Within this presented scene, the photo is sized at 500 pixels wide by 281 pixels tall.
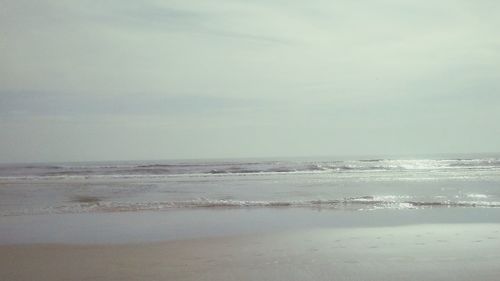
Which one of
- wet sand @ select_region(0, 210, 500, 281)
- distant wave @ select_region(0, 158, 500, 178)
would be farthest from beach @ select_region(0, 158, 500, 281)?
distant wave @ select_region(0, 158, 500, 178)

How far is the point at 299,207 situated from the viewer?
15.0 m

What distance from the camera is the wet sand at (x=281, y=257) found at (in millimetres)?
6551

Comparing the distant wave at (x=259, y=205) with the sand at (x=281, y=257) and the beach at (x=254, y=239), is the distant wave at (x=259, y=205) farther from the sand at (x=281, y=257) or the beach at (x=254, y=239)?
the sand at (x=281, y=257)

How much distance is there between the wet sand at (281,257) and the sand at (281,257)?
0.05 ft

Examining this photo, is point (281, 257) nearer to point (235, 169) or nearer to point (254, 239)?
point (254, 239)

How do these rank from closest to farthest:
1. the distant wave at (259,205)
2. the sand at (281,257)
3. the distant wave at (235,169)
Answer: the sand at (281,257) → the distant wave at (259,205) → the distant wave at (235,169)

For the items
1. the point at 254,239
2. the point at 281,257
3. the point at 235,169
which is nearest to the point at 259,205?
the point at 254,239

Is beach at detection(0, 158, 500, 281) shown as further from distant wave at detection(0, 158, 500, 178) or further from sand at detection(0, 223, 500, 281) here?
distant wave at detection(0, 158, 500, 178)

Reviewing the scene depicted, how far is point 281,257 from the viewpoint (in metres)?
7.56

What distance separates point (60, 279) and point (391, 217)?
8809mm

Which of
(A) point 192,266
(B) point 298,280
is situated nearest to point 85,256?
(A) point 192,266

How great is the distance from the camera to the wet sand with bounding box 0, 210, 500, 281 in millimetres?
6551

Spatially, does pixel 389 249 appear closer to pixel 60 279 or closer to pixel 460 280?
pixel 460 280

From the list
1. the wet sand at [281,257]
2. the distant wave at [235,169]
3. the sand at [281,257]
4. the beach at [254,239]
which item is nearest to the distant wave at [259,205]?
the beach at [254,239]
